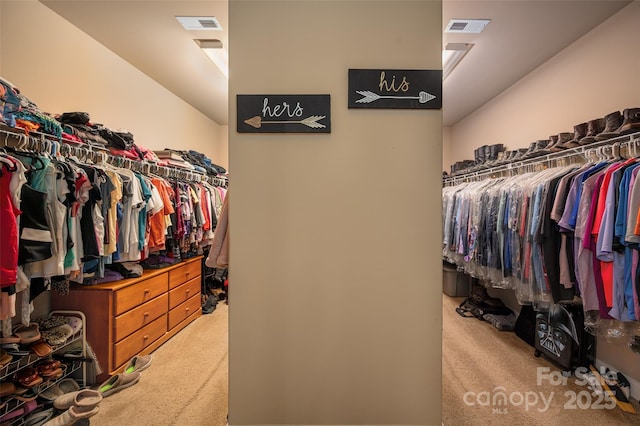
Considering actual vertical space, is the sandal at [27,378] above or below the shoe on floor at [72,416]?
above

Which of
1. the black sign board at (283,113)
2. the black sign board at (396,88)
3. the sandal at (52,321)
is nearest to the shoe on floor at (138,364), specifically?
the sandal at (52,321)

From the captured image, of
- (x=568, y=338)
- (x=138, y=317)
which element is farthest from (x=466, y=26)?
(x=138, y=317)

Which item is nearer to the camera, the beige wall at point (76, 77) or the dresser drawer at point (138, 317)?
the beige wall at point (76, 77)

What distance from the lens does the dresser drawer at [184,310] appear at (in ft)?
9.25

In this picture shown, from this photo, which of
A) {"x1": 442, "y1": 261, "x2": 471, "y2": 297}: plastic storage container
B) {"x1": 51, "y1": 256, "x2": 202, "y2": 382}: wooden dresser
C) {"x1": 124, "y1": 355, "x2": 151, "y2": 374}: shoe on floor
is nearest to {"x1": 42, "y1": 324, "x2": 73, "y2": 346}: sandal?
{"x1": 51, "y1": 256, "x2": 202, "y2": 382}: wooden dresser

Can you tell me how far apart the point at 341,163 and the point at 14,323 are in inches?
93.1

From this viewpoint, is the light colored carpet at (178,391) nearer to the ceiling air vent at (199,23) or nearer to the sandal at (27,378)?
the sandal at (27,378)

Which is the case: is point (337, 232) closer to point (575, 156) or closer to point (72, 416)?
point (72, 416)

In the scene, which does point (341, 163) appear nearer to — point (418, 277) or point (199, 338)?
point (418, 277)

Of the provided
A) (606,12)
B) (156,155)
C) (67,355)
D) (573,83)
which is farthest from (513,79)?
(67,355)

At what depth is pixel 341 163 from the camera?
57.9 inches

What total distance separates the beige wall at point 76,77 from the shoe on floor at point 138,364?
6.78ft

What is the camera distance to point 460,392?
1.96 meters

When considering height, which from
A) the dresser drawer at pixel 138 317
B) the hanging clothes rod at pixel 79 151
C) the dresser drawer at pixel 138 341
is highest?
the hanging clothes rod at pixel 79 151
